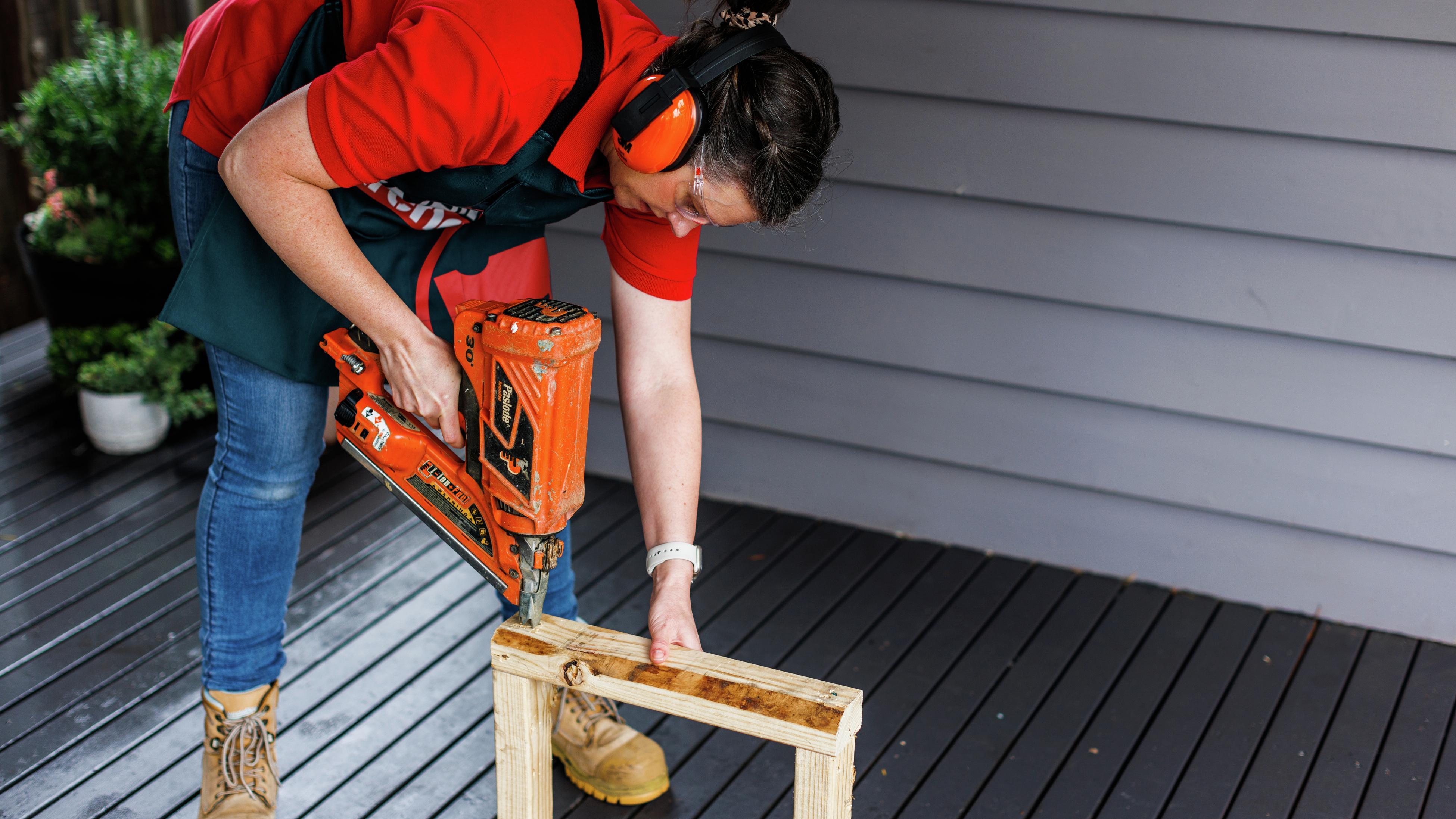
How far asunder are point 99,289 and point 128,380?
0.28m

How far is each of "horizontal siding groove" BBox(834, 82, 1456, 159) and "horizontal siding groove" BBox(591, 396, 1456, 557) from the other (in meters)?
0.80

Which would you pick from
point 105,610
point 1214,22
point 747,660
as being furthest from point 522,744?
point 1214,22

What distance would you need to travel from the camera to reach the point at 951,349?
2555mm

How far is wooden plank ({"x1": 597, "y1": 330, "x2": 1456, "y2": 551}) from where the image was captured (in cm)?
240

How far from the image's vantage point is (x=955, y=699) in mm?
2201

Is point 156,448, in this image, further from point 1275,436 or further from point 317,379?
point 1275,436

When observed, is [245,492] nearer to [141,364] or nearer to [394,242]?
[394,242]

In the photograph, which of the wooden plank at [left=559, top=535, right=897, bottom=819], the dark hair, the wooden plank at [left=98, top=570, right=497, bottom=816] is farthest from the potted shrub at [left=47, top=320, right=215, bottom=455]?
the dark hair

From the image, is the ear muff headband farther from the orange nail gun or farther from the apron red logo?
the apron red logo

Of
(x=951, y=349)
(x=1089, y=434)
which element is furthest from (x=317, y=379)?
(x=1089, y=434)

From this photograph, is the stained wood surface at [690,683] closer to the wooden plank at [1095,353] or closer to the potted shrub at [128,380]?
the wooden plank at [1095,353]

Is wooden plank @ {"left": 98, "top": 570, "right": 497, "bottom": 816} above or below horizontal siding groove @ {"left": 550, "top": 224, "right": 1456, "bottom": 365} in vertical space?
below

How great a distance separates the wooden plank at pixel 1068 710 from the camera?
196cm

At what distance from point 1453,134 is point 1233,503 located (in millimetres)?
843
